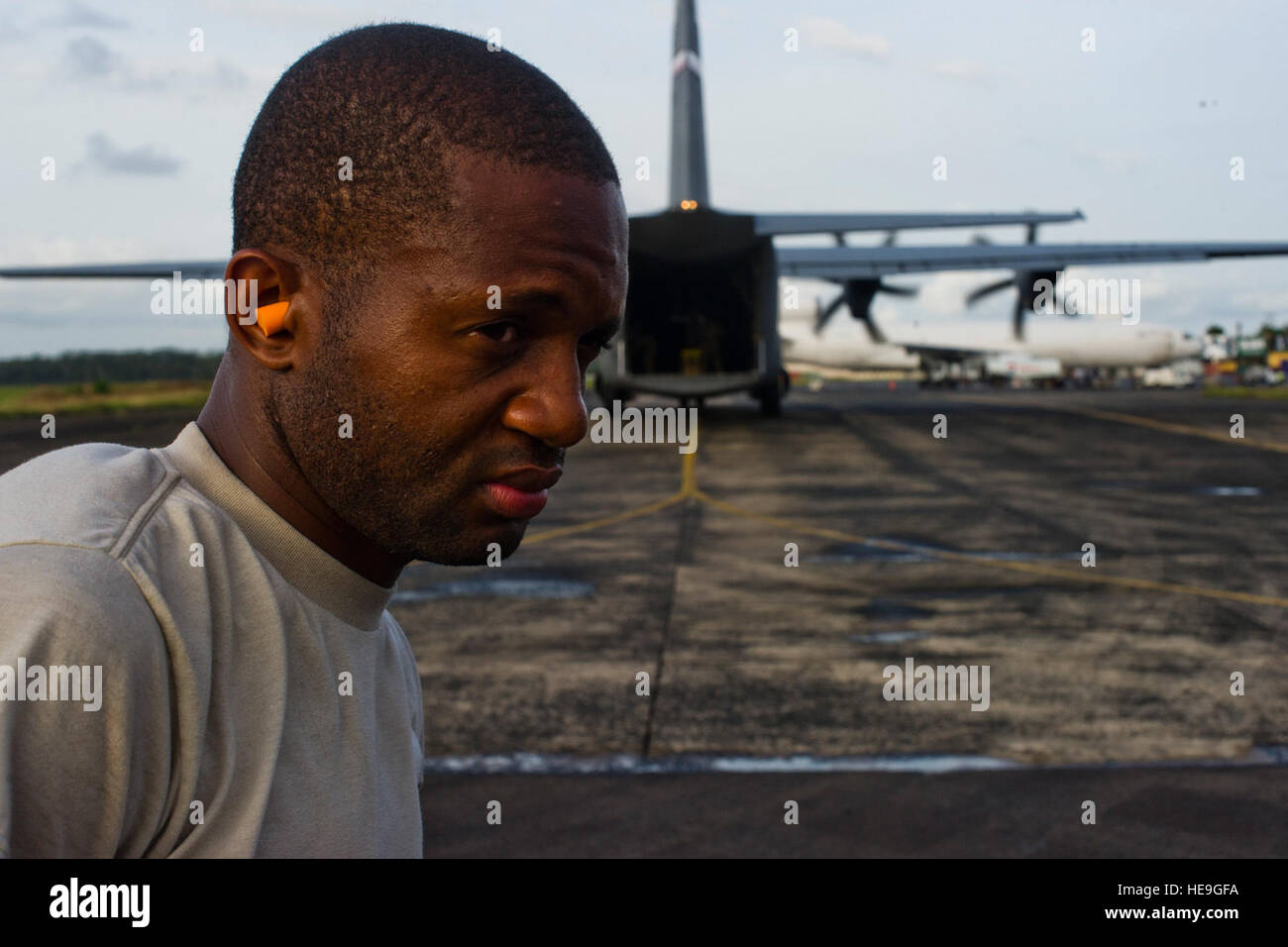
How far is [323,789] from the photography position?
1.28 meters

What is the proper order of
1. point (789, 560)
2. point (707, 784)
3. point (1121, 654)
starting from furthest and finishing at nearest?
point (789, 560), point (1121, 654), point (707, 784)

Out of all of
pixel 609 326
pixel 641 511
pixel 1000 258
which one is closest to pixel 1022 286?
pixel 1000 258

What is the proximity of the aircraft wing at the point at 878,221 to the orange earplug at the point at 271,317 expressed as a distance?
24310 millimetres

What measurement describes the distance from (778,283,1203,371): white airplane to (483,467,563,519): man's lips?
7612 centimetres

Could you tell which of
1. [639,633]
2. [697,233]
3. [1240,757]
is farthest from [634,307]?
[1240,757]

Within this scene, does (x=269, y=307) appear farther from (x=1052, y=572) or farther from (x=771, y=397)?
(x=771, y=397)

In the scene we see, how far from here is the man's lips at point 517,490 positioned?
137cm

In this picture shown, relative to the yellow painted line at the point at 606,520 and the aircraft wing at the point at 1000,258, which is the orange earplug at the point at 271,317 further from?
the aircraft wing at the point at 1000,258

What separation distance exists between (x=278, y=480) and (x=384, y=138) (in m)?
0.42

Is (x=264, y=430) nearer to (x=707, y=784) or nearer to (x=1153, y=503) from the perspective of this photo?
(x=707, y=784)

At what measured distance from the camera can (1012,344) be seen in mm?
79812

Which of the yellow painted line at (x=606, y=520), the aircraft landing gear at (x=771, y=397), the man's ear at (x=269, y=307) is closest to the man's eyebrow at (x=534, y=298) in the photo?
the man's ear at (x=269, y=307)

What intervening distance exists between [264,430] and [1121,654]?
28.7 ft
